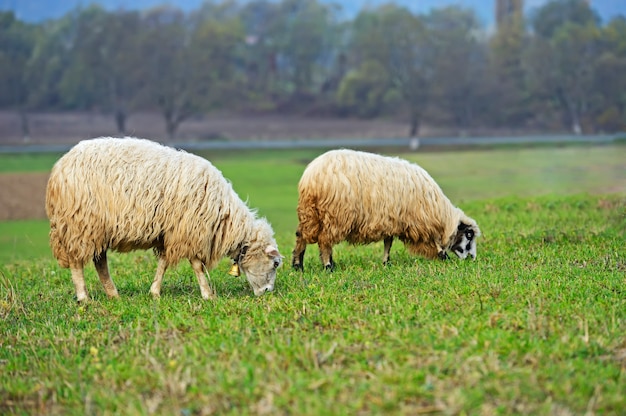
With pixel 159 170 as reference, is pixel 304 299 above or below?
below

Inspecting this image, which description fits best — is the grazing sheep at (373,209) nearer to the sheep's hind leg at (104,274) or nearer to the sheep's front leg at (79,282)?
the sheep's hind leg at (104,274)

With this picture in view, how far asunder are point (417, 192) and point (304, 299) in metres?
3.21

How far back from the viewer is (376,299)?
7652 millimetres

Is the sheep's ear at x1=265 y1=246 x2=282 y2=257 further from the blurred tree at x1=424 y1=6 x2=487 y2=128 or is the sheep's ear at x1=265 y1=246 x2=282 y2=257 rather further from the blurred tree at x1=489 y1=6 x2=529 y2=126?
the blurred tree at x1=489 y1=6 x2=529 y2=126

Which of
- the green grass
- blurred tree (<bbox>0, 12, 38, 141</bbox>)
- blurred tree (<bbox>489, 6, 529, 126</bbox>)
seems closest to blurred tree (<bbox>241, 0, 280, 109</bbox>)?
blurred tree (<bbox>0, 12, 38, 141</bbox>)

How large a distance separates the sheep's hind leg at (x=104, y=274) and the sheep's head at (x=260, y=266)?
1410 millimetres

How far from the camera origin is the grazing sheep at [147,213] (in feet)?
28.1

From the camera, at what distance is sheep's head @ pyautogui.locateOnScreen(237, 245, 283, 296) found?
29.1ft

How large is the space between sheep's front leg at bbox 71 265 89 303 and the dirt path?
14925mm

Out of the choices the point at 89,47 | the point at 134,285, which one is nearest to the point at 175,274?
the point at 134,285

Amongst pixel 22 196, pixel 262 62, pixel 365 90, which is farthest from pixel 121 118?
pixel 22 196

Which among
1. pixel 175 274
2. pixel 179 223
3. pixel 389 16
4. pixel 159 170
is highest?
pixel 389 16

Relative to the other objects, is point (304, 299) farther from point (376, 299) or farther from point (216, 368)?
point (216, 368)

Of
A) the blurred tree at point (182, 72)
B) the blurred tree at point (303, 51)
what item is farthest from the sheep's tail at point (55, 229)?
the blurred tree at point (303, 51)
